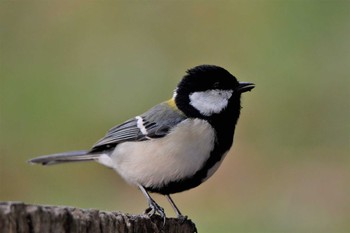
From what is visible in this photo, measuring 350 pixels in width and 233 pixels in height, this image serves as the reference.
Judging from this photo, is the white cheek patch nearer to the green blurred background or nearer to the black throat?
the black throat

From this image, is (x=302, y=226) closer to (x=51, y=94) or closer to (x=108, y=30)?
(x=51, y=94)

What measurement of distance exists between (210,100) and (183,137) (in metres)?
0.22

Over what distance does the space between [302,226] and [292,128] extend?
130 centimetres

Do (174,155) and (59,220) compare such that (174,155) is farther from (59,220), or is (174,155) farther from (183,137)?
(59,220)

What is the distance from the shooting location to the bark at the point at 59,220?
1.51 meters

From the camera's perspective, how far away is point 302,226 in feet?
15.0

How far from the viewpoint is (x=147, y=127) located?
307cm

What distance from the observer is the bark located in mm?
1511

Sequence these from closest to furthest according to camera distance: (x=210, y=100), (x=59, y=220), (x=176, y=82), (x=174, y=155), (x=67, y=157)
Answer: (x=59, y=220) < (x=174, y=155) < (x=210, y=100) < (x=67, y=157) < (x=176, y=82)

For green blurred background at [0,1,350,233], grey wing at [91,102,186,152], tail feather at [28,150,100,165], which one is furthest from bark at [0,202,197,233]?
green blurred background at [0,1,350,233]

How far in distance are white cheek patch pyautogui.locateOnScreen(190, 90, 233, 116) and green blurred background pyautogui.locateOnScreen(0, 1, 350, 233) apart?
1.52 metres

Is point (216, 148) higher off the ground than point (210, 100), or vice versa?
point (210, 100)

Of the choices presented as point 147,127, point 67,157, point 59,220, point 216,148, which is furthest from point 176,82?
point 59,220

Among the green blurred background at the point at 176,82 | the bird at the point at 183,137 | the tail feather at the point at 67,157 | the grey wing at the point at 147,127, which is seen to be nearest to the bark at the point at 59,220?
the bird at the point at 183,137
